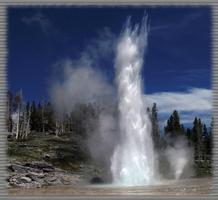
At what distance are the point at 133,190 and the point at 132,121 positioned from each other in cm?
157

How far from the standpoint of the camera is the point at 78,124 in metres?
15.2

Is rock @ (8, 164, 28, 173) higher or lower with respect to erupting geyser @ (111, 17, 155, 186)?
lower

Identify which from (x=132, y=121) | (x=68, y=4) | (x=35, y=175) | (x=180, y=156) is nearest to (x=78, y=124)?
(x=132, y=121)

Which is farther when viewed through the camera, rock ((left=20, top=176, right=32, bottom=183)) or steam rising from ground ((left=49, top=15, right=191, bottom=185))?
rock ((left=20, top=176, right=32, bottom=183))

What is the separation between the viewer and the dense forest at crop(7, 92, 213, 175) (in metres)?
14.8

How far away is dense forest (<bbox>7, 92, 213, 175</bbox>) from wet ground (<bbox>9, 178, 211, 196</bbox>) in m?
0.40

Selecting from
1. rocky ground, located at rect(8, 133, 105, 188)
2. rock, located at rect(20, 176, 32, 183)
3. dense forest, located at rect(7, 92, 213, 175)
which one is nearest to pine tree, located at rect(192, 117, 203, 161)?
dense forest, located at rect(7, 92, 213, 175)

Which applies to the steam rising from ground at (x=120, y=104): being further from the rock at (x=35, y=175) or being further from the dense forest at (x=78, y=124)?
the rock at (x=35, y=175)

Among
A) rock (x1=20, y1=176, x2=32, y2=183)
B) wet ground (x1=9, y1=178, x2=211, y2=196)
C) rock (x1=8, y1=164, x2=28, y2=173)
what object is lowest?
wet ground (x1=9, y1=178, x2=211, y2=196)

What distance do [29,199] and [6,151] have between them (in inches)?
39.4

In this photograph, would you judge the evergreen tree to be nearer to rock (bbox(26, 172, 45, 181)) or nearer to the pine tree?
the pine tree

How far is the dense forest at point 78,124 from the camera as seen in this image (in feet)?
48.6

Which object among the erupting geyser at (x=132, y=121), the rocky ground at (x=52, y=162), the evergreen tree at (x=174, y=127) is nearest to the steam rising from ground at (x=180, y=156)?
the evergreen tree at (x=174, y=127)

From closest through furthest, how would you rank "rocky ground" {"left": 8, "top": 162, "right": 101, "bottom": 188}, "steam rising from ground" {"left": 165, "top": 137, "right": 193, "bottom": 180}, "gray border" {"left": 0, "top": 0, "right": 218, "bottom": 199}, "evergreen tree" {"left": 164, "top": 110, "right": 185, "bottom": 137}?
1. "gray border" {"left": 0, "top": 0, "right": 218, "bottom": 199}
2. "evergreen tree" {"left": 164, "top": 110, "right": 185, "bottom": 137}
3. "rocky ground" {"left": 8, "top": 162, "right": 101, "bottom": 188}
4. "steam rising from ground" {"left": 165, "top": 137, "right": 193, "bottom": 180}
